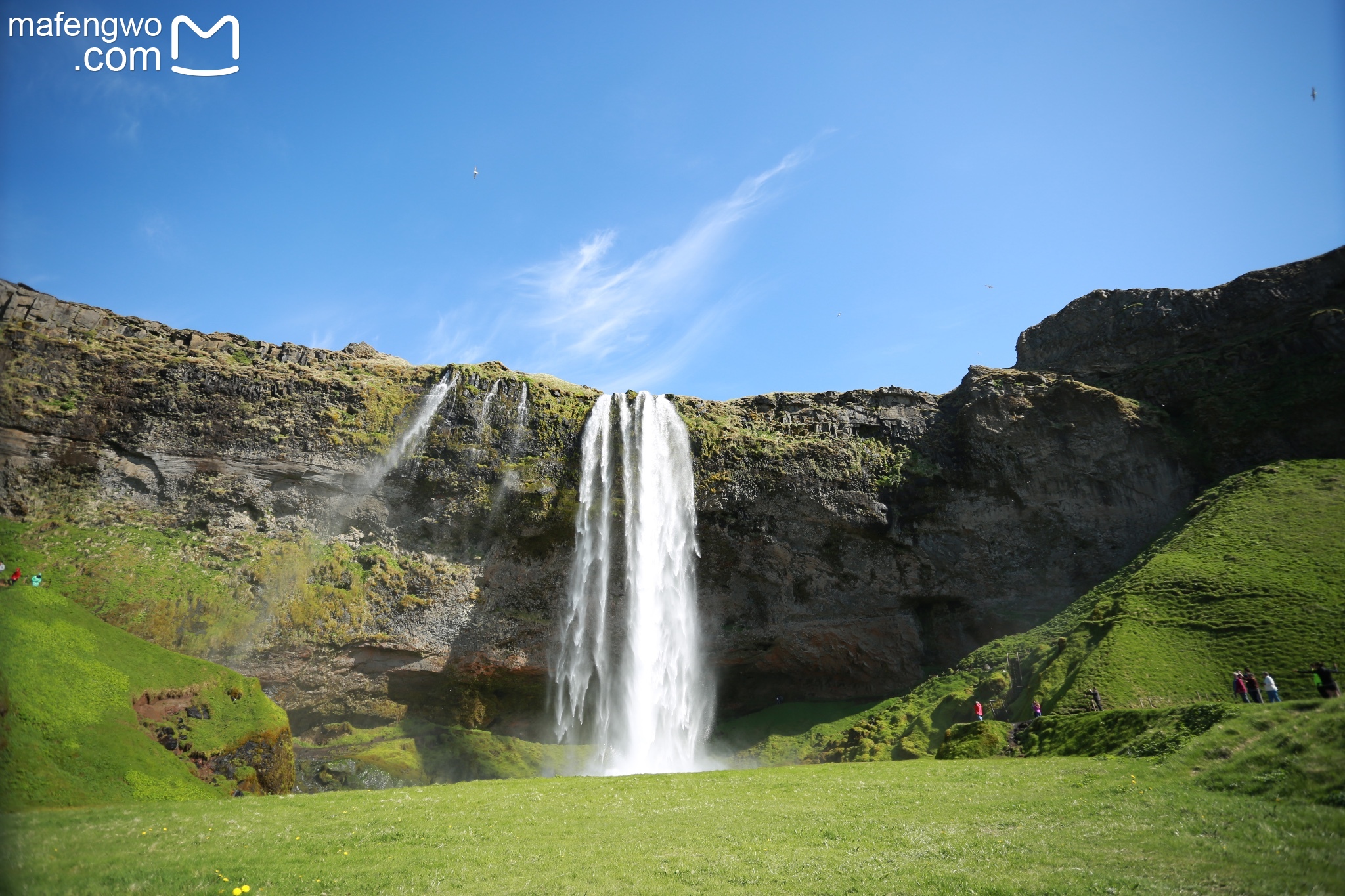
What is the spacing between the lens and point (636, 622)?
4462cm

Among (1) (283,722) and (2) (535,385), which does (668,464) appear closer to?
(2) (535,385)

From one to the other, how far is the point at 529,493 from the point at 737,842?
109 feet

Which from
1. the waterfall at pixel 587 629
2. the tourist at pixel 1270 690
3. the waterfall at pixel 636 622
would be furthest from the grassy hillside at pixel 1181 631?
the waterfall at pixel 587 629

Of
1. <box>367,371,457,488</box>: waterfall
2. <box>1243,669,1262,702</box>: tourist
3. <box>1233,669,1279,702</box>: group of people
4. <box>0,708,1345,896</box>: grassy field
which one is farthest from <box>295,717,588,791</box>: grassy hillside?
<box>1243,669,1262,702</box>: tourist

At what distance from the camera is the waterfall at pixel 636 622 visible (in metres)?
44.2

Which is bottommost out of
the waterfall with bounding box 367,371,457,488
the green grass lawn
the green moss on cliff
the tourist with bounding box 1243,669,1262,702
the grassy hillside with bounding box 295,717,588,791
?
the grassy hillside with bounding box 295,717,588,791

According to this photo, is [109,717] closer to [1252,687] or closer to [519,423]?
[519,423]

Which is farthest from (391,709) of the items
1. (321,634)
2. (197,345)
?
(197,345)

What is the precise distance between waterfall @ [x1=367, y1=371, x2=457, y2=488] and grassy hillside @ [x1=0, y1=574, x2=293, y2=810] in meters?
15.1

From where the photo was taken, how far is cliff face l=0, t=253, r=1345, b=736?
39.2 metres

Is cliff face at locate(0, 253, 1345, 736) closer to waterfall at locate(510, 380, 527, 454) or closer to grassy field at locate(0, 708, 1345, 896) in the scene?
waterfall at locate(510, 380, 527, 454)

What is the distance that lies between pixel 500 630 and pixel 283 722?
575 inches

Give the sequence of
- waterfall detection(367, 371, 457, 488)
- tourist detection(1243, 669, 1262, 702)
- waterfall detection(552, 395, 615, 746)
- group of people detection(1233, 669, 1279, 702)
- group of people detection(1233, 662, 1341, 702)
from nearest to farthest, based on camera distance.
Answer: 1. group of people detection(1233, 662, 1341, 702)
2. group of people detection(1233, 669, 1279, 702)
3. tourist detection(1243, 669, 1262, 702)
4. waterfall detection(367, 371, 457, 488)
5. waterfall detection(552, 395, 615, 746)

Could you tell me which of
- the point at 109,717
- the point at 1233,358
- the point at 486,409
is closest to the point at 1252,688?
the point at 1233,358
